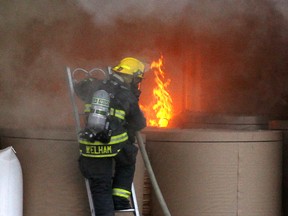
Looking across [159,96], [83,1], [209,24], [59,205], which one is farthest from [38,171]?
[209,24]

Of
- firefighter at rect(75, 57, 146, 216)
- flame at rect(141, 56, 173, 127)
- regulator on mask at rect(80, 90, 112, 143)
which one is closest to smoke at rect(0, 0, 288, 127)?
flame at rect(141, 56, 173, 127)

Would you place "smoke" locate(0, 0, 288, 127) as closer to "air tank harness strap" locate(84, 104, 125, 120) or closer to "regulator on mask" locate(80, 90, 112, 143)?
"air tank harness strap" locate(84, 104, 125, 120)

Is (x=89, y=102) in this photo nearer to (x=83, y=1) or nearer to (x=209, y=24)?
(x=83, y=1)

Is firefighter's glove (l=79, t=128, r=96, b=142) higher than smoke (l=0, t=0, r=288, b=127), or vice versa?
smoke (l=0, t=0, r=288, b=127)

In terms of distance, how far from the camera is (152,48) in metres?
6.12

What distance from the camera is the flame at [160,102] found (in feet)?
19.6

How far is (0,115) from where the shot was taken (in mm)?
4582

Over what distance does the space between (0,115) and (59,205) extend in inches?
52.2

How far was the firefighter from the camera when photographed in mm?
3141

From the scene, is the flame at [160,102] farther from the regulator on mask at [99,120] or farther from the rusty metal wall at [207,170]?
the regulator on mask at [99,120]

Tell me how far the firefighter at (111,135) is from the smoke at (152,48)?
4.42ft

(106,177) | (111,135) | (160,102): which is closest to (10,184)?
(106,177)

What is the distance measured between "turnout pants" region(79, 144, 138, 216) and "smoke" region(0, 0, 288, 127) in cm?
135

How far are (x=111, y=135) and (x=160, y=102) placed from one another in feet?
9.98
